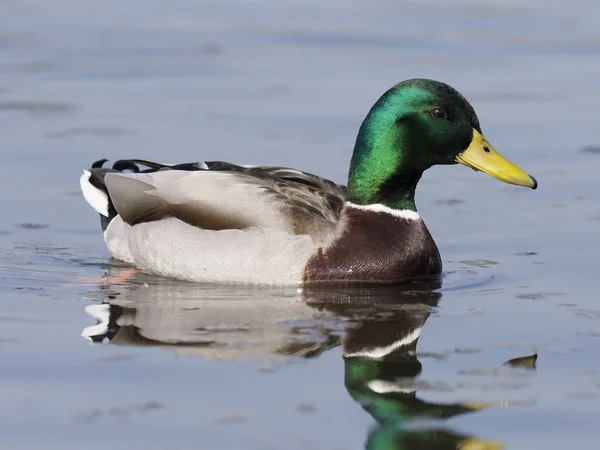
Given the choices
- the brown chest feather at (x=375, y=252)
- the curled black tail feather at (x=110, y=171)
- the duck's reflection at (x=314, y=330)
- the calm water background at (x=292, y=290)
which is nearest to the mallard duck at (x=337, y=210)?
the brown chest feather at (x=375, y=252)

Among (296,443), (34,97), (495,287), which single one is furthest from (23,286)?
(34,97)

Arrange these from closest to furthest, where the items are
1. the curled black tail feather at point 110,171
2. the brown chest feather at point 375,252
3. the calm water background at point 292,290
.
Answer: the calm water background at point 292,290
the brown chest feather at point 375,252
the curled black tail feather at point 110,171

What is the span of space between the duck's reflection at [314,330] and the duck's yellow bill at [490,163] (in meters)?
0.76

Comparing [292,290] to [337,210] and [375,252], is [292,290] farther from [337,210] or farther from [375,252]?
[337,210]

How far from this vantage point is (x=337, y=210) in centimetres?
858

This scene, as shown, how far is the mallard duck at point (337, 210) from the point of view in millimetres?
8180

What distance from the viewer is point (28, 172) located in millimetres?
10430

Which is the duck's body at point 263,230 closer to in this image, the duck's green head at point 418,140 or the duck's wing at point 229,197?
the duck's wing at point 229,197

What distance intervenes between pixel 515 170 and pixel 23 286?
2920 millimetres

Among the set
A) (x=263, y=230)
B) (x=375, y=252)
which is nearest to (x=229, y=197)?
(x=263, y=230)

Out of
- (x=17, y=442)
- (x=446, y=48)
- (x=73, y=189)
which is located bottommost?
(x=17, y=442)

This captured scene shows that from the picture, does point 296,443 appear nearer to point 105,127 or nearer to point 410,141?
point 410,141

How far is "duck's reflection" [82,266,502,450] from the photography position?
5867mm

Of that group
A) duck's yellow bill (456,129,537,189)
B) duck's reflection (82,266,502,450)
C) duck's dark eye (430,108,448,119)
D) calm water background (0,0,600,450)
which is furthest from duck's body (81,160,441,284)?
duck's dark eye (430,108,448,119)
